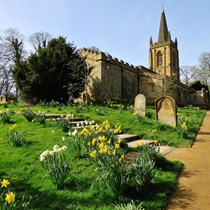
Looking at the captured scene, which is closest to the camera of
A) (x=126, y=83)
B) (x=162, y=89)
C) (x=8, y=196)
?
(x=8, y=196)

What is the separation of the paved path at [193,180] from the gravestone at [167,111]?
3.14 meters

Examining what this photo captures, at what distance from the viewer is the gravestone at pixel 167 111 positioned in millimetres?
10609

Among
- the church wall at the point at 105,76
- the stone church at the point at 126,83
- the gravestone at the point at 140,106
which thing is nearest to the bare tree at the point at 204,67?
the stone church at the point at 126,83

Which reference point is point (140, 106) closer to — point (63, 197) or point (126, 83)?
point (63, 197)

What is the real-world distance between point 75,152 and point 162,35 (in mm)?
52862

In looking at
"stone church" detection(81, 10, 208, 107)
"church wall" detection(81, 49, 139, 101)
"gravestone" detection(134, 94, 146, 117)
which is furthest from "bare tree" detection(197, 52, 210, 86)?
"gravestone" detection(134, 94, 146, 117)

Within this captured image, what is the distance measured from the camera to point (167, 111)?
36.1 ft

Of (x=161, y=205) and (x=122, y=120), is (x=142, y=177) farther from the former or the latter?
(x=122, y=120)

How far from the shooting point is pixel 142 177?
402cm

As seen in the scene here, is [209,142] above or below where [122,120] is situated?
below

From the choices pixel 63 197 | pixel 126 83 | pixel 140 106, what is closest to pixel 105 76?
pixel 126 83

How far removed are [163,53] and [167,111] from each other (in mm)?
45131

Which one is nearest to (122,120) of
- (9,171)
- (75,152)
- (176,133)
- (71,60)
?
(176,133)

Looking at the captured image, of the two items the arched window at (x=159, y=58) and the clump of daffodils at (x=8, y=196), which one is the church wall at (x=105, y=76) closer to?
the clump of daffodils at (x=8, y=196)
